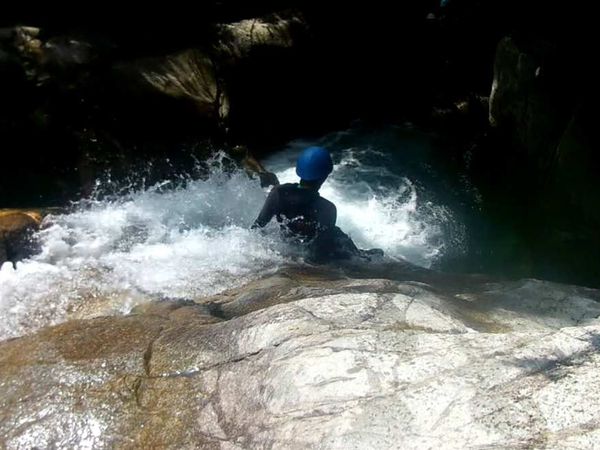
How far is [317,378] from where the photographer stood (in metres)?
2.69

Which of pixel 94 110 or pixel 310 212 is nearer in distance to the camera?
pixel 310 212

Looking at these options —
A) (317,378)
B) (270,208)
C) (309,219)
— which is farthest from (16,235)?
(317,378)

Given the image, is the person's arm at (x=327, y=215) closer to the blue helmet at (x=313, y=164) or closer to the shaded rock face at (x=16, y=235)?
the blue helmet at (x=313, y=164)

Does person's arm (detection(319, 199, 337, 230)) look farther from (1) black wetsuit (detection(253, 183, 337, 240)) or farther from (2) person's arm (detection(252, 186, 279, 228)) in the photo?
(2) person's arm (detection(252, 186, 279, 228))

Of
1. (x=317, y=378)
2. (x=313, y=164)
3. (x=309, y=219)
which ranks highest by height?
(x=313, y=164)

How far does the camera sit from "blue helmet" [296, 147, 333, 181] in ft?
16.4

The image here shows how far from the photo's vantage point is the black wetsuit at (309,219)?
5.18 meters

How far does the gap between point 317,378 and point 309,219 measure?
2700mm

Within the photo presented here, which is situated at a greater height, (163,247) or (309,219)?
(309,219)

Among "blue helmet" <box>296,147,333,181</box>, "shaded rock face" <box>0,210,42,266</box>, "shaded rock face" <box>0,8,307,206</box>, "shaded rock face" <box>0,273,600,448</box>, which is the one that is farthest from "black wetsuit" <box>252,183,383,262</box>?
"shaded rock face" <box>0,8,307,206</box>

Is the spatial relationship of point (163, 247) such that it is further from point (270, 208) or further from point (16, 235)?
point (16, 235)

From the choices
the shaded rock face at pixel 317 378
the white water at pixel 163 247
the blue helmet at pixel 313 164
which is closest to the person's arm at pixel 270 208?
the white water at pixel 163 247

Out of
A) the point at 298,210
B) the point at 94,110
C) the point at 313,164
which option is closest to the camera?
the point at 313,164

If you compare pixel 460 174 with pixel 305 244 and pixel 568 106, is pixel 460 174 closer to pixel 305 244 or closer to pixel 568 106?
pixel 568 106
